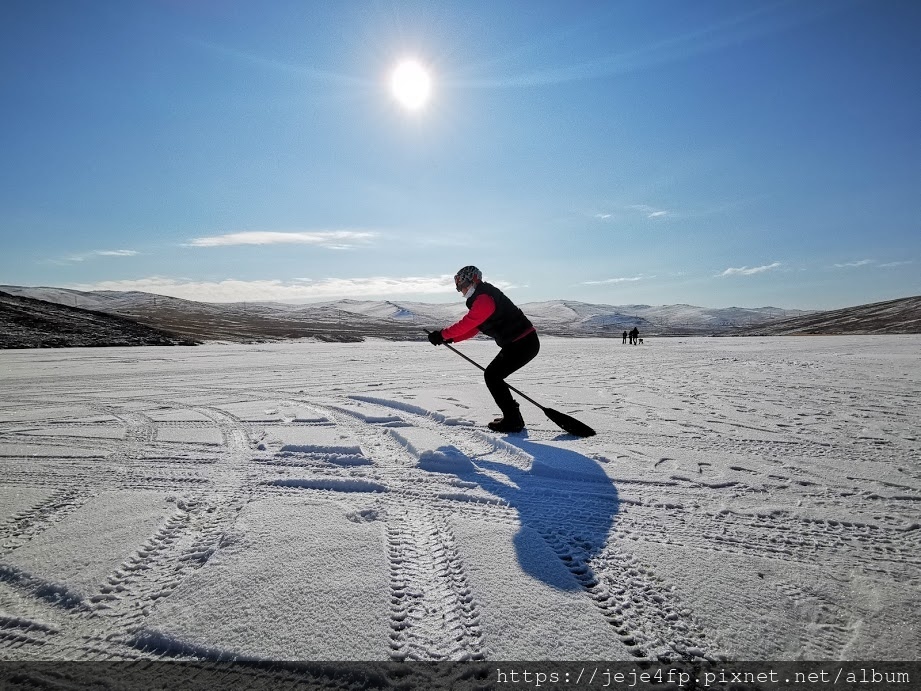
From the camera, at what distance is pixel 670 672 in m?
1.57

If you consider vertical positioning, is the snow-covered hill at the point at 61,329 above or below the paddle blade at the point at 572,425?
above

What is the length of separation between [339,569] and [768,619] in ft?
6.76

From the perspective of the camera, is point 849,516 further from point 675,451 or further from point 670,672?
point 670,672

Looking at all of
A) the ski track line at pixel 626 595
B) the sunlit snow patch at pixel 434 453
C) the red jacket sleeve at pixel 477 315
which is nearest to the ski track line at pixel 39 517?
the sunlit snow patch at pixel 434 453

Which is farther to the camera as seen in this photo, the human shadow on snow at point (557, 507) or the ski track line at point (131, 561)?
the human shadow on snow at point (557, 507)

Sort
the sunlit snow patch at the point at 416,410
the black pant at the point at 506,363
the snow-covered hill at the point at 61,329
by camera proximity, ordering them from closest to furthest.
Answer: the black pant at the point at 506,363, the sunlit snow patch at the point at 416,410, the snow-covered hill at the point at 61,329

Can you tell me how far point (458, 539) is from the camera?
2.49 metres

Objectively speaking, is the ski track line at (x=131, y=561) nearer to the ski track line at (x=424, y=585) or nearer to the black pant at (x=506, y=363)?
the ski track line at (x=424, y=585)

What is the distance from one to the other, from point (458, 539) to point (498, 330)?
294 cm

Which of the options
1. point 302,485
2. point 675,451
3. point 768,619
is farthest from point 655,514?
point 302,485

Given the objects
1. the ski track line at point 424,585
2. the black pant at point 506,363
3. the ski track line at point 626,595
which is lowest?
the ski track line at point 626,595

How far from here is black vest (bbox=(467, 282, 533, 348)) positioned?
4910 mm

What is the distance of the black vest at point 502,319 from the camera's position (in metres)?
4.91

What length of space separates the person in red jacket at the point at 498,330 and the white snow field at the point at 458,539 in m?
0.45
